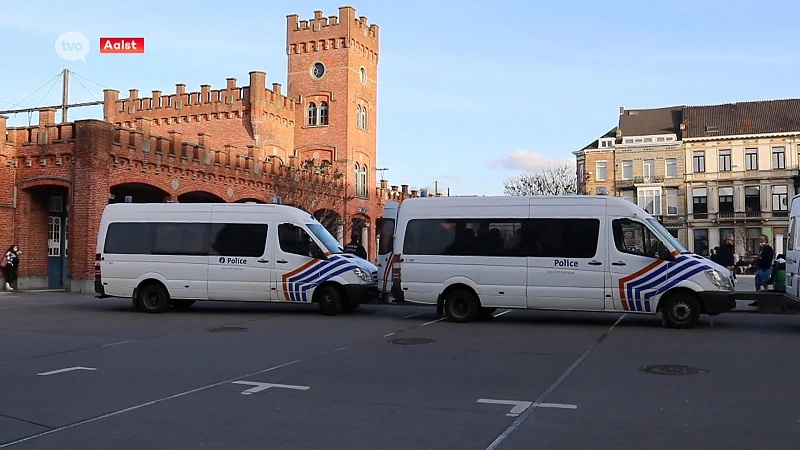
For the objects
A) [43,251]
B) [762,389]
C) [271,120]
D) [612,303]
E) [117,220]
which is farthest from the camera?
[271,120]

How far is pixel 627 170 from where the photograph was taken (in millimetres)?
65500

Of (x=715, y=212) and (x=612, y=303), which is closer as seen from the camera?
(x=612, y=303)

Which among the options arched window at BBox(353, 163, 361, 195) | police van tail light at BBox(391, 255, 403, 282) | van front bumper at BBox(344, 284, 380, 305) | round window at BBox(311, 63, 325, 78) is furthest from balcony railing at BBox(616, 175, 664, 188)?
police van tail light at BBox(391, 255, 403, 282)

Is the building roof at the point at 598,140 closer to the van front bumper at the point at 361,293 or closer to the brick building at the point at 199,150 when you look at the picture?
the brick building at the point at 199,150

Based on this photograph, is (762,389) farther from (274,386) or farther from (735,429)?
(274,386)

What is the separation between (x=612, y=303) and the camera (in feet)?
44.8

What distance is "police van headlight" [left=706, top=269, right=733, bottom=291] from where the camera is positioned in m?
13.0

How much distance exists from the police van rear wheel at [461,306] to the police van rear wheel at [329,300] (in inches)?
104

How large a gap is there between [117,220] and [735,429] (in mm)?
15033

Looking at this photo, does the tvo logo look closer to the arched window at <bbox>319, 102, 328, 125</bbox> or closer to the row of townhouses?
the arched window at <bbox>319, 102, 328, 125</bbox>

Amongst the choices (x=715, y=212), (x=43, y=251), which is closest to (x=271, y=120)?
(x=43, y=251)

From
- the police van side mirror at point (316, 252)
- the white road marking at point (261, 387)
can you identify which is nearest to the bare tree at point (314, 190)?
the police van side mirror at point (316, 252)

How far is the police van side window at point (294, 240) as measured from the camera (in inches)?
Result: 642

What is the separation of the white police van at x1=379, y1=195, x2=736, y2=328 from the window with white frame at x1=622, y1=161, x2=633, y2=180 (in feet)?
176
